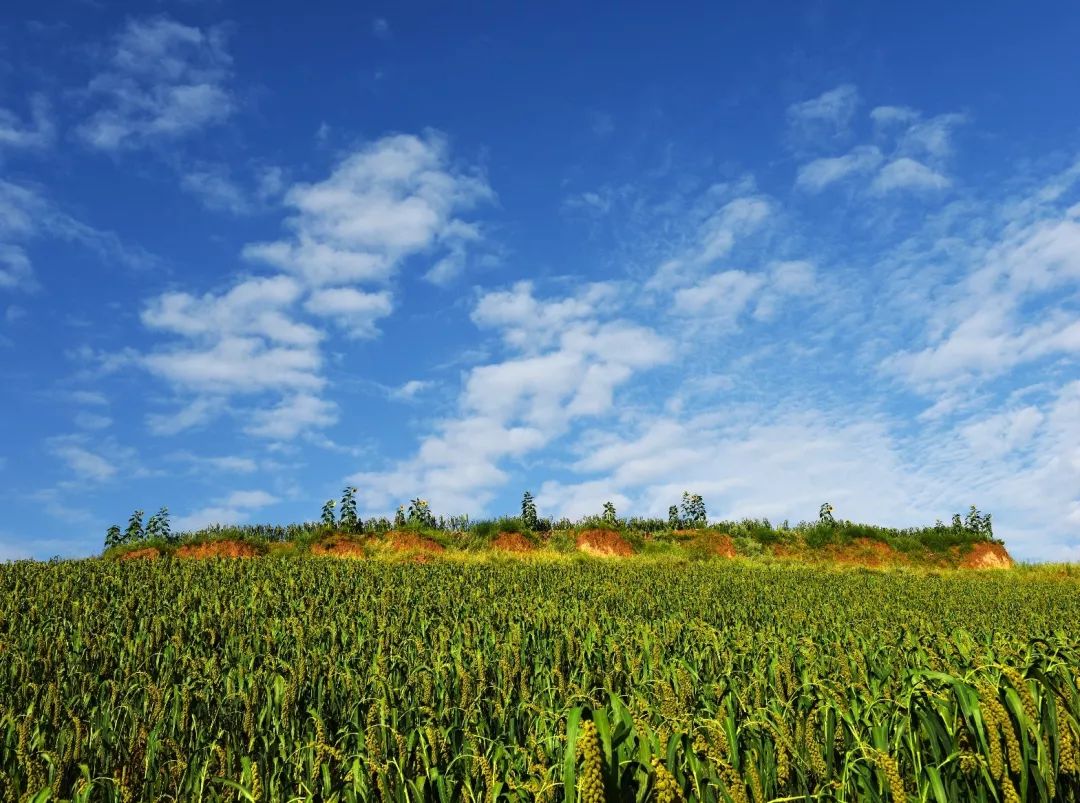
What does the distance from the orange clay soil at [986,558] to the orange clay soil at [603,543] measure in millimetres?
22308

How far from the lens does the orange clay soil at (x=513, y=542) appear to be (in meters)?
36.5

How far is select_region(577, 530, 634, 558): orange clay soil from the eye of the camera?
37938 millimetres

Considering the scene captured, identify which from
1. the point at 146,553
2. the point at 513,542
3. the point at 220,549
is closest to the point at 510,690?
the point at 146,553

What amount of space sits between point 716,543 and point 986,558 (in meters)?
18.4

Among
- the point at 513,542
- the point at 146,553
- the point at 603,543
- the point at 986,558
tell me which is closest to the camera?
the point at 146,553

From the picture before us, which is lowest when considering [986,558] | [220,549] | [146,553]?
[986,558]

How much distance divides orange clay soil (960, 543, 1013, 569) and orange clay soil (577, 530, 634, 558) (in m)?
22.3

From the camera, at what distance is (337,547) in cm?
3275

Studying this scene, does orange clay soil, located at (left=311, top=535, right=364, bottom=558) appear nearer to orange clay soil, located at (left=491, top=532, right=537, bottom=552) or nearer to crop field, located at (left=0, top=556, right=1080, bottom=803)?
orange clay soil, located at (left=491, top=532, right=537, bottom=552)

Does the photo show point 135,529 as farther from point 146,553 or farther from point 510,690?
point 510,690

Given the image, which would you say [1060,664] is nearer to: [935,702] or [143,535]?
[935,702]

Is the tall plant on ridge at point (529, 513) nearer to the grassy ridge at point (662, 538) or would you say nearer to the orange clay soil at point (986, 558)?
the grassy ridge at point (662, 538)

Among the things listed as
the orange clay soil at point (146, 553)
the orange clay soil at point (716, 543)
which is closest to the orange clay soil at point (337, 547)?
the orange clay soil at point (146, 553)

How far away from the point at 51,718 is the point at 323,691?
2.43 m
